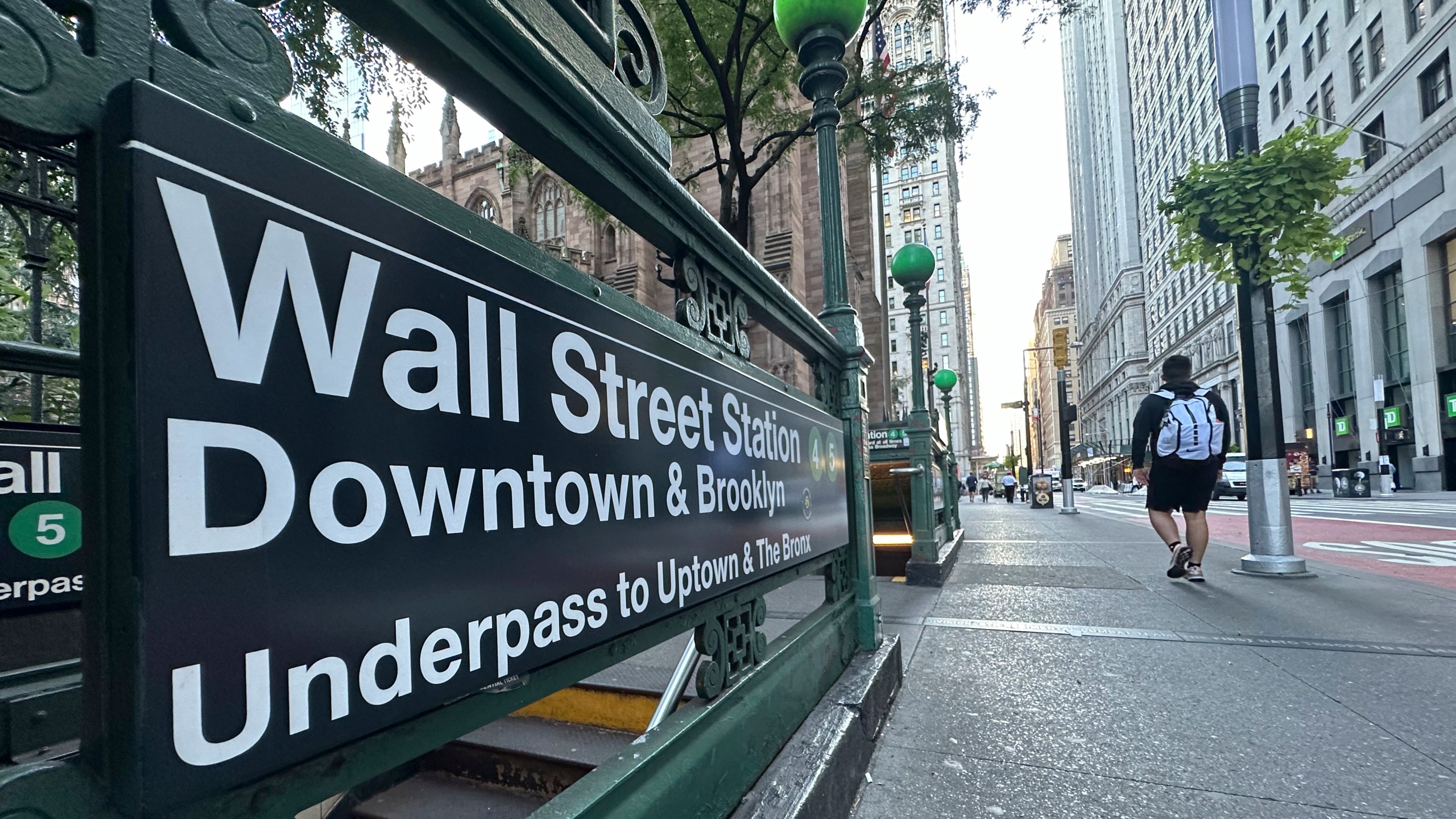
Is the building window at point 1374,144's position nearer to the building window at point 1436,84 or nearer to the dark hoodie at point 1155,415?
the building window at point 1436,84

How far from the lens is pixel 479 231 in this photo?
1101mm

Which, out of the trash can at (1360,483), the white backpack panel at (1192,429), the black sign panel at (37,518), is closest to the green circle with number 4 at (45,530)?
the black sign panel at (37,518)

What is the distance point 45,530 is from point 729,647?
2240 mm

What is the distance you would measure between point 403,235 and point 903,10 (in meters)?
15.5

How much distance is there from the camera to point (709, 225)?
1.87m

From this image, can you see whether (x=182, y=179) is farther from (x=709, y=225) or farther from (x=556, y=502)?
(x=709, y=225)

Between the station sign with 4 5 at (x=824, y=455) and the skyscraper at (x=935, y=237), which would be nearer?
the station sign with 4 5 at (x=824, y=455)

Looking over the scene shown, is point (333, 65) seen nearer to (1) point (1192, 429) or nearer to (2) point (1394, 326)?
(1) point (1192, 429)

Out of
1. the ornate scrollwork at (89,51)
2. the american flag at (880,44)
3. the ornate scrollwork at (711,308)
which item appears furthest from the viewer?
the american flag at (880,44)

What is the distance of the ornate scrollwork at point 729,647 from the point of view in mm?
1721

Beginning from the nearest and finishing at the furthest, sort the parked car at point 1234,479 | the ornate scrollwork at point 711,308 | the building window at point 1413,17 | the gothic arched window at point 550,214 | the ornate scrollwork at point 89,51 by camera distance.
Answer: the ornate scrollwork at point 89,51 → the ornate scrollwork at point 711,308 → the building window at point 1413,17 → the gothic arched window at point 550,214 → the parked car at point 1234,479

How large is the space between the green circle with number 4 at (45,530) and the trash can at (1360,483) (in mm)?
32974

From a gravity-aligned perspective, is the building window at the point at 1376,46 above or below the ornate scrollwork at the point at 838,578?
above

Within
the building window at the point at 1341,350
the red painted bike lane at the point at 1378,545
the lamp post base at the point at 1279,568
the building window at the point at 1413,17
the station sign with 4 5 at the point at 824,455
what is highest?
the building window at the point at 1413,17
